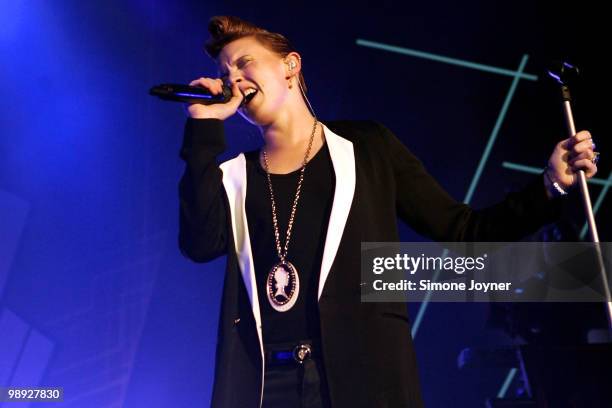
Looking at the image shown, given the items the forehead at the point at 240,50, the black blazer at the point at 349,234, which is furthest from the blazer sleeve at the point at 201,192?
the forehead at the point at 240,50

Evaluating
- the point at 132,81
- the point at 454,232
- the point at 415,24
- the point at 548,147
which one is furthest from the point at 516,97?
the point at 454,232

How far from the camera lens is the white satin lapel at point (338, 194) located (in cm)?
142

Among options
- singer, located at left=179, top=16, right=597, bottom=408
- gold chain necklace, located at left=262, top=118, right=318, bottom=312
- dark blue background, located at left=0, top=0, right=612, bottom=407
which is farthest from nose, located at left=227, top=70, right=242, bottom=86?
dark blue background, located at left=0, top=0, right=612, bottom=407

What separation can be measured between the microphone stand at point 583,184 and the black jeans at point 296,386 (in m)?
0.55

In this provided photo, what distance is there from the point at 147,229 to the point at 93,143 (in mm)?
483

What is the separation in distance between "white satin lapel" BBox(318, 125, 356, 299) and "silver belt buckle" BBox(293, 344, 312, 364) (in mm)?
106

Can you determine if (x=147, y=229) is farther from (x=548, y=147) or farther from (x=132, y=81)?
(x=548, y=147)

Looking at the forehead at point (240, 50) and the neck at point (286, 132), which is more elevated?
the forehead at point (240, 50)

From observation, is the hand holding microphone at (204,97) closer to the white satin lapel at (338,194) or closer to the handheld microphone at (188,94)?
the handheld microphone at (188,94)

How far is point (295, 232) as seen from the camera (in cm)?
151

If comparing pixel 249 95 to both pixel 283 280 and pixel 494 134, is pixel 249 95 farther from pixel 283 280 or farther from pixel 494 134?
pixel 494 134

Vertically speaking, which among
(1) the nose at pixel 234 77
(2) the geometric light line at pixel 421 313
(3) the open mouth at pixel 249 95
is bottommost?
(3) the open mouth at pixel 249 95

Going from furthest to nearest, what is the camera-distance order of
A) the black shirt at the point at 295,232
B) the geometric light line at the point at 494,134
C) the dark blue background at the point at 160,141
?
the geometric light line at the point at 494,134 < the dark blue background at the point at 160,141 < the black shirt at the point at 295,232

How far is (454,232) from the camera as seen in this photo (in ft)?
5.12
